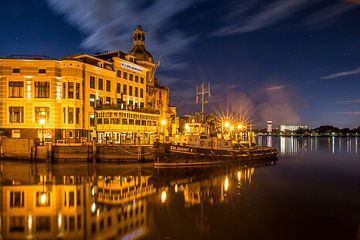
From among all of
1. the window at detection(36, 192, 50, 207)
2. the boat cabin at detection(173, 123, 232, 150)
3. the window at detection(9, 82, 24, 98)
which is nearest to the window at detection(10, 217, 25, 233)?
the window at detection(36, 192, 50, 207)

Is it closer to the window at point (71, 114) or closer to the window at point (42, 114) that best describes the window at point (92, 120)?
the window at point (71, 114)

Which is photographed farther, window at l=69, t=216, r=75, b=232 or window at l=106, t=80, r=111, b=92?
window at l=106, t=80, r=111, b=92

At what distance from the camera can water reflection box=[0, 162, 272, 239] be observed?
58.7ft

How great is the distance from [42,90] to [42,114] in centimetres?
414

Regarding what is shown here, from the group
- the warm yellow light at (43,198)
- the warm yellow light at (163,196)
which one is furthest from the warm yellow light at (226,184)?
the warm yellow light at (43,198)

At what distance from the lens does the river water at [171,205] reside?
688 inches

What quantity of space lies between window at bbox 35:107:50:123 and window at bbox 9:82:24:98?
363cm

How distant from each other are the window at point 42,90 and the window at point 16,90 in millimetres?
2383

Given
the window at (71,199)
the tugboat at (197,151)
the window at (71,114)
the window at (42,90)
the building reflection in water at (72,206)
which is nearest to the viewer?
the building reflection in water at (72,206)

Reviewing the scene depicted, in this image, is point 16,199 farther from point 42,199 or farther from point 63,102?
Result: point 63,102

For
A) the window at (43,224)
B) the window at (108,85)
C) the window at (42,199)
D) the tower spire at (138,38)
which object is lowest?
the window at (43,224)

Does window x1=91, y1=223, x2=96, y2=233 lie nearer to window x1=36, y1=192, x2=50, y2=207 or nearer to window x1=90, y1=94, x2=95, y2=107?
window x1=36, y1=192, x2=50, y2=207

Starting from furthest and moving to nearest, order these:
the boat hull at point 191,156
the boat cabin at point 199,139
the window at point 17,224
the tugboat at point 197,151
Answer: the boat cabin at point 199,139, the tugboat at point 197,151, the boat hull at point 191,156, the window at point 17,224

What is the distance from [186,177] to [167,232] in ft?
60.9
